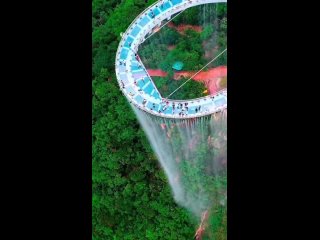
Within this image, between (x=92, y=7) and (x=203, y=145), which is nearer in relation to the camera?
(x=203, y=145)

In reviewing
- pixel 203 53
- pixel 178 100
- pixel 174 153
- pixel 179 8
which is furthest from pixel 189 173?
pixel 179 8

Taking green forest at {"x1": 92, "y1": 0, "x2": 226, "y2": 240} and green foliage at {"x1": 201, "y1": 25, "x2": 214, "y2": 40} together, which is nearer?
green foliage at {"x1": 201, "y1": 25, "x2": 214, "y2": 40}

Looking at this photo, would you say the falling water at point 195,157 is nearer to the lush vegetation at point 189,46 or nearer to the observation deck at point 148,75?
the observation deck at point 148,75

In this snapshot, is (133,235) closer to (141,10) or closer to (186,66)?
(186,66)

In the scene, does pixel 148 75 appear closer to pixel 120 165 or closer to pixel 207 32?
pixel 207 32

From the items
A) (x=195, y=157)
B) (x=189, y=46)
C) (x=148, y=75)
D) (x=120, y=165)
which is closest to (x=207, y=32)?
(x=189, y=46)

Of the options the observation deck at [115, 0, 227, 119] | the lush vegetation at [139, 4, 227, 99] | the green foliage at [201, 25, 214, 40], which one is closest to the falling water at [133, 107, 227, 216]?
the observation deck at [115, 0, 227, 119]

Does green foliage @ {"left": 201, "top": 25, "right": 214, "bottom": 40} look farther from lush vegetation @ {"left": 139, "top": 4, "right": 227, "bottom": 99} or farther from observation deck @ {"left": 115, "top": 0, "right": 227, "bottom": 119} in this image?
observation deck @ {"left": 115, "top": 0, "right": 227, "bottom": 119}
